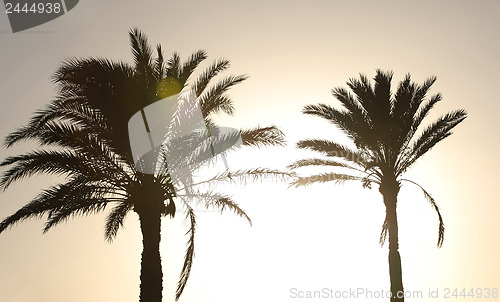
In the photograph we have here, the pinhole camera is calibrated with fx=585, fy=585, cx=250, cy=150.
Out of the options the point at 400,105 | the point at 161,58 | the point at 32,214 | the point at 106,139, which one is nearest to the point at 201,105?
the point at 161,58

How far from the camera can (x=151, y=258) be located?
15.0m

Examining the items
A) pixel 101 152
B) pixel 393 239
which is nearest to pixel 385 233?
pixel 393 239

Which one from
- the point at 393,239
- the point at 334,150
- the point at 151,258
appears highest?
the point at 334,150

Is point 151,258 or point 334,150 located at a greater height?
point 334,150

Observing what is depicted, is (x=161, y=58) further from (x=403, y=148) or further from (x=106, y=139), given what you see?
(x=403, y=148)

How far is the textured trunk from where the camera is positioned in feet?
60.7

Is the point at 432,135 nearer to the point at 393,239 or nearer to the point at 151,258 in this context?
the point at 393,239

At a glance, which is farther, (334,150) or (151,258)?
(334,150)

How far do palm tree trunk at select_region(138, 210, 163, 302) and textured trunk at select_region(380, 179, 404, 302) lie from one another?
25.4ft

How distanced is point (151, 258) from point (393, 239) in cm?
818

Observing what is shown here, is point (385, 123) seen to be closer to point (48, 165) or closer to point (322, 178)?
point (322, 178)

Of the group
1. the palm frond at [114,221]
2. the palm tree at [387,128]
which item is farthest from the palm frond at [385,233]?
the palm frond at [114,221]

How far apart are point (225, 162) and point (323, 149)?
5.35 metres

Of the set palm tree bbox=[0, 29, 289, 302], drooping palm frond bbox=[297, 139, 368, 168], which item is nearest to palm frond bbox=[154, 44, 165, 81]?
palm tree bbox=[0, 29, 289, 302]
